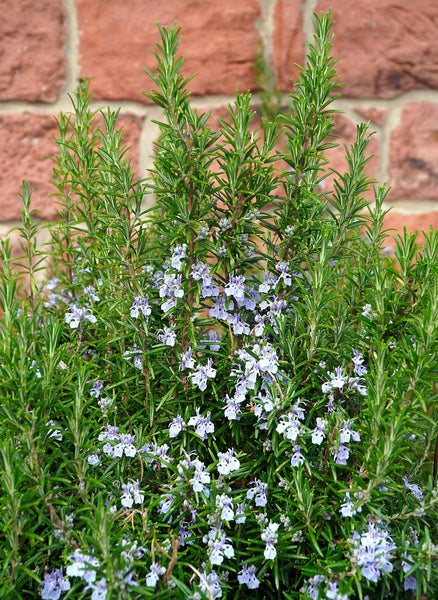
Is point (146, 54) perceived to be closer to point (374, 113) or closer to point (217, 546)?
point (374, 113)

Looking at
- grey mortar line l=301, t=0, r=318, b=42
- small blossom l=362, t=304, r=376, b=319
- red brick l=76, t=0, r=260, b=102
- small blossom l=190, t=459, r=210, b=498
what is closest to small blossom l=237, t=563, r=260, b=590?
small blossom l=190, t=459, r=210, b=498

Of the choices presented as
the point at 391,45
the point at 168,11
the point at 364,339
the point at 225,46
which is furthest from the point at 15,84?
the point at 364,339

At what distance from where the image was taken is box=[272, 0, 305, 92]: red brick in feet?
7.23

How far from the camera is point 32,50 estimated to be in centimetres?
217

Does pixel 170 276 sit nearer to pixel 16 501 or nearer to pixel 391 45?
pixel 16 501

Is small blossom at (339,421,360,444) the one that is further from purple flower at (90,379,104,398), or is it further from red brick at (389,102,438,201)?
red brick at (389,102,438,201)

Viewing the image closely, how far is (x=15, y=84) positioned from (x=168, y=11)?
2.08 ft

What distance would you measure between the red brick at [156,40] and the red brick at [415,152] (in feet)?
2.13

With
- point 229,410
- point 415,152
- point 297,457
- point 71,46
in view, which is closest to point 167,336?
point 229,410

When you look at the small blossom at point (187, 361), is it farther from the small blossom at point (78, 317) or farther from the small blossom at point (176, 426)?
the small blossom at point (78, 317)

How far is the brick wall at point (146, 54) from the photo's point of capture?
2.17 metres

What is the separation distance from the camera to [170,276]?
0.96 m

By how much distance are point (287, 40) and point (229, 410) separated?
5.81 ft

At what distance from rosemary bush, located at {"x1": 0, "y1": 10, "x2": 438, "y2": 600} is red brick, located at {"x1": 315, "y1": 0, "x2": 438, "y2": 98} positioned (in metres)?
1.38
